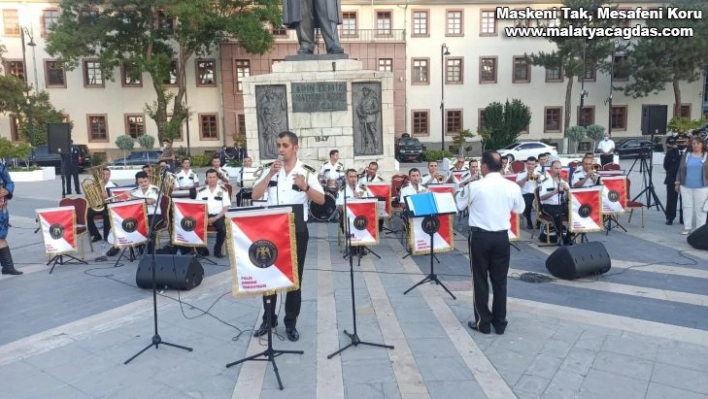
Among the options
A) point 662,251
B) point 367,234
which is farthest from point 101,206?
point 662,251

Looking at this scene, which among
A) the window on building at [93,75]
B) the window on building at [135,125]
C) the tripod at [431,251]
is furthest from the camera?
→ the window on building at [135,125]

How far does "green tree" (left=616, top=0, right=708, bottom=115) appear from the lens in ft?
116

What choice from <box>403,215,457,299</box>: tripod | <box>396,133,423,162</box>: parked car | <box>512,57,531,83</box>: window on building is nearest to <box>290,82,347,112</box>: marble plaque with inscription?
<box>403,215,457,299</box>: tripod

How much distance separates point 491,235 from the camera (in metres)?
5.41

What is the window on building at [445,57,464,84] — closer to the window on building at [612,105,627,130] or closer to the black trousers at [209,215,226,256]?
the window on building at [612,105,627,130]

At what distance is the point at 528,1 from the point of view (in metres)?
37.3

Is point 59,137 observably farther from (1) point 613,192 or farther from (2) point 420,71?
(2) point 420,71

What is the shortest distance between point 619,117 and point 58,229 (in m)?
41.6

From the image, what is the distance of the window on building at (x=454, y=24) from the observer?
125ft

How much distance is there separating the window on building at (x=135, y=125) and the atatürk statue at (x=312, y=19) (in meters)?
25.4

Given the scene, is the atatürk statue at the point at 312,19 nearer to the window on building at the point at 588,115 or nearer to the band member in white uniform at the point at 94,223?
the band member in white uniform at the point at 94,223

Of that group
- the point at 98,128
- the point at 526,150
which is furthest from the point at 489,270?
the point at 98,128

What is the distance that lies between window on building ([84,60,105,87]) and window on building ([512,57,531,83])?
29799mm

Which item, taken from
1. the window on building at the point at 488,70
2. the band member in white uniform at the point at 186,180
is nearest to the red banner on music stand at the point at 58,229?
the band member in white uniform at the point at 186,180
